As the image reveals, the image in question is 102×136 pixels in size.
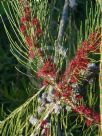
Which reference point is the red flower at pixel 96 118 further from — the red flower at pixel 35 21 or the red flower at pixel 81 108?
the red flower at pixel 35 21

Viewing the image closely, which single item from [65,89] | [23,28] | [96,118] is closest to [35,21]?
[23,28]

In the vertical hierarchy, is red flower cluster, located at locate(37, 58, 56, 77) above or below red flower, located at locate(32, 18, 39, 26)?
below

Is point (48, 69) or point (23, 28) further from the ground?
point (23, 28)

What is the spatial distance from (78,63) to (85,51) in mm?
37

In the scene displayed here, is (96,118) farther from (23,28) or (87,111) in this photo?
(23,28)

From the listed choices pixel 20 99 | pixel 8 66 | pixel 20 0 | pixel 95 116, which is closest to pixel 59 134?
pixel 95 116

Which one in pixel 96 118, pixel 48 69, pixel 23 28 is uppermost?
pixel 23 28

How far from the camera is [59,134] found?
4.29 feet

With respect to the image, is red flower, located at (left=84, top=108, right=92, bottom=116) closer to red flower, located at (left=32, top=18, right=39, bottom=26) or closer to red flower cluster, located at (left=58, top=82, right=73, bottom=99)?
red flower cluster, located at (left=58, top=82, right=73, bottom=99)

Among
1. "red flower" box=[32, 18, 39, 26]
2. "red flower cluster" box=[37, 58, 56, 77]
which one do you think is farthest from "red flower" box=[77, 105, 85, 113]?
"red flower" box=[32, 18, 39, 26]

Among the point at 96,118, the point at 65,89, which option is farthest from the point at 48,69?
the point at 96,118

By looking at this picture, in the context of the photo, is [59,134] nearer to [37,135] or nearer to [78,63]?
[37,135]

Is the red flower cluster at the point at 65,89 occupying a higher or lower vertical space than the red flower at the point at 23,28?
lower

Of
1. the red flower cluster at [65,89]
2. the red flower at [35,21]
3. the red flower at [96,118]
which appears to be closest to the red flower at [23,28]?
the red flower at [35,21]
